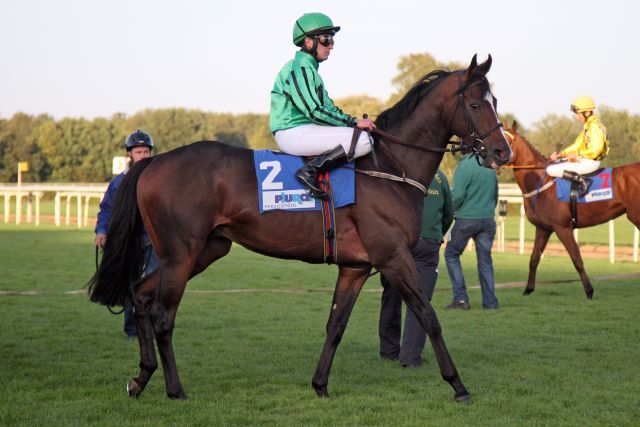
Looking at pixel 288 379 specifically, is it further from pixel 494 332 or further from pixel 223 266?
pixel 223 266

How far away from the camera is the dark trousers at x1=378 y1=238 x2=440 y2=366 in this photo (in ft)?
22.2

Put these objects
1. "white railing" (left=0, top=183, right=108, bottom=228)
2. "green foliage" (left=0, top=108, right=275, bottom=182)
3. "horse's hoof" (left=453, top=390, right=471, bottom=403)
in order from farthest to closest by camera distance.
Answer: "green foliage" (left=0, top=108, right=275, bottom=182), "white railing" (left=0, top=183, right=108, bottom=228), "horse's hoof" (left=453, top=390, right=471, bottom=403)

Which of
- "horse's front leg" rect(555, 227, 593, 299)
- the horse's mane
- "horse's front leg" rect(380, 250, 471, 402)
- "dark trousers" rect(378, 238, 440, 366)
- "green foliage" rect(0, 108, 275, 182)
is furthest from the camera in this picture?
"green foliage" rect(0, 108, 275, 182)

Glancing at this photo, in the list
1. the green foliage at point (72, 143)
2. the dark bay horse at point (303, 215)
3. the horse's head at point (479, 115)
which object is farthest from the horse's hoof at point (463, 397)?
the green foliage at point (72, 143)

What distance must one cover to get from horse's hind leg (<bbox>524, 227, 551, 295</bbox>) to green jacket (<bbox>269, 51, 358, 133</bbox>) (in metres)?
6.54

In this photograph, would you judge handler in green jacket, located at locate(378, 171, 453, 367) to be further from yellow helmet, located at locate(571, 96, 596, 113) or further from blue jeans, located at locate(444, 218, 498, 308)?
yellow helmet, located at locate(571, 96, 596, 113)

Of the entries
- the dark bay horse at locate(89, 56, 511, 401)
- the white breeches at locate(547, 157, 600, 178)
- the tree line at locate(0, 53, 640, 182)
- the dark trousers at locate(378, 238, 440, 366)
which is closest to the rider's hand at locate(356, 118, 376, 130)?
the dark bay horse at locate(89, 56, 511, 401)

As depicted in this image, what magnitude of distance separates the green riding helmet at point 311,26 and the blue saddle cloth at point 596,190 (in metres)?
7.06

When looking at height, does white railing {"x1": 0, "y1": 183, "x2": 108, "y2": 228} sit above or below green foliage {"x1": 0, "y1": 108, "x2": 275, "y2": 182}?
below

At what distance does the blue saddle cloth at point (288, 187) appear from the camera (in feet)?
18.6

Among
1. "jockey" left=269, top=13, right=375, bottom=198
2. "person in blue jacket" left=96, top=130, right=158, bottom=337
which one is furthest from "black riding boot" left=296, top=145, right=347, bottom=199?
"person in blue jacket" left=96, top=130, right=158, bottom=337

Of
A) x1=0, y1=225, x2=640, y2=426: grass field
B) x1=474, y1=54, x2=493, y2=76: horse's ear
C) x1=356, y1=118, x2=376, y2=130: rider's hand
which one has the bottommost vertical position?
x1=0, y1=225, x2=640, y2=426: grass field

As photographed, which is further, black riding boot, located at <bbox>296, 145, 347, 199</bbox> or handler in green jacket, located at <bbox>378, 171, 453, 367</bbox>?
handler in green jacket, located at <bbox>378, 171, 453, 367</bbox>

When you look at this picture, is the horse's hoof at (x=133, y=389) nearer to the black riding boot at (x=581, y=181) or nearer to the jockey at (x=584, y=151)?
the jockey at (x=584, y=151)
